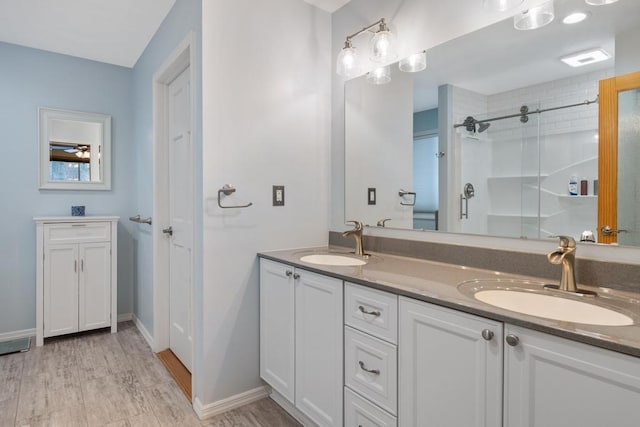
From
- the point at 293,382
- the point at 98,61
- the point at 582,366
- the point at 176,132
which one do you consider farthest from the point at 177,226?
the point at 582,366

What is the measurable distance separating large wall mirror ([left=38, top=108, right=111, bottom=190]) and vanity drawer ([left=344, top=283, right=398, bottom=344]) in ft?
9.38

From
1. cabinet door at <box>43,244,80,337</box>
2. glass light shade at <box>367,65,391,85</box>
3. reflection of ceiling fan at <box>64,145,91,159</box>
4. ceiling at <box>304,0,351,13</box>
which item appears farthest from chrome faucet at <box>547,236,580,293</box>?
reflection of ceiling fan at <box>64,145,91,159</box>

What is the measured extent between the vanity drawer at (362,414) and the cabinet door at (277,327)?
392 millimetres

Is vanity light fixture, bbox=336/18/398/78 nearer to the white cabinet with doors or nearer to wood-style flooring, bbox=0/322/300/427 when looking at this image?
wood-style flooring, bbox=0/322/300/427

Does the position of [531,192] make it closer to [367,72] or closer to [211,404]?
[367,72]

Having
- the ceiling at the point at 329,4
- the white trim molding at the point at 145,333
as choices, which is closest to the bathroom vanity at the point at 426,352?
the white trim molding at the point at 145,333

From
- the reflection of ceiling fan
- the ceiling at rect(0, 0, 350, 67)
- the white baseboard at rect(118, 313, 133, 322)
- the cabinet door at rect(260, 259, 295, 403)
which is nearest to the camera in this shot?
the cabinet door at rect(260, 259, 295, 403)

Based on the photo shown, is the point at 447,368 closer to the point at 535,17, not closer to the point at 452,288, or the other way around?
the point at 452,288

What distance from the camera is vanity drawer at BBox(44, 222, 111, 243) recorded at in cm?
287

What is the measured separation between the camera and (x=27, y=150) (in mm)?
2975

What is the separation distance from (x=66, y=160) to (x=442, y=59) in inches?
125

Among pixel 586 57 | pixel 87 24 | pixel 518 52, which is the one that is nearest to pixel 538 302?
pixel 586 57

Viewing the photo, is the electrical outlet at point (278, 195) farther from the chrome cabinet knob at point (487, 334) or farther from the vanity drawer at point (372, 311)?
the chrome cabinet knob at point (487, 334)

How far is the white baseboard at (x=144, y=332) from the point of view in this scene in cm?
281
